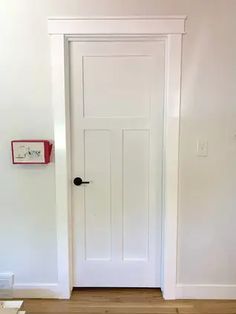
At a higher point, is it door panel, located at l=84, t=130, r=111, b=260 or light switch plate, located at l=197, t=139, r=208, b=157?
light switch plate, located at l=197, t=139, r=208, b=157

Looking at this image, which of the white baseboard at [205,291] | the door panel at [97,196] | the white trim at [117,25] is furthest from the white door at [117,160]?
the white baseboard at [205,291]

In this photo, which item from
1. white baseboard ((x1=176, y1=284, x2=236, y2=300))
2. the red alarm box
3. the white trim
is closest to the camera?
the white trim

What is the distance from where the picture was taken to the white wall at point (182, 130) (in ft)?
7.55

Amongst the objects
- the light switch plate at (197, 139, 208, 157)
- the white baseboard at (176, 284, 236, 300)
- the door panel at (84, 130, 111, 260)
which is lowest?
the white baseboard at (176, 284, 236, 300)

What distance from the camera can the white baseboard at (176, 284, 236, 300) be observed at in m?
2.54

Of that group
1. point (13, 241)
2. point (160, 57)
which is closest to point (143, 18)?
point (160, 57)

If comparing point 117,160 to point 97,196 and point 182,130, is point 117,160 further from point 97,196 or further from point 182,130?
point 182,130

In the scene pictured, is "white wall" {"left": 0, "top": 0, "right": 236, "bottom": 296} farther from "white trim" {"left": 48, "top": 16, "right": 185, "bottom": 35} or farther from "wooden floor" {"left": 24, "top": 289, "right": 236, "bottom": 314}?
"wooden floor" {"left": 24, "top": 289, "right": 236, "bottom": 314}

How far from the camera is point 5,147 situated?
2.45 meters

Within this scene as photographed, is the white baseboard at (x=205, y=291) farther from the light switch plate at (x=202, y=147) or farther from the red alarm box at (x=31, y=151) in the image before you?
the red alarm box at (x=31, y=151)

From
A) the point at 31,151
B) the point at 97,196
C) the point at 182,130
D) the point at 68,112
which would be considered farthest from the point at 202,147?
the point at 31,151

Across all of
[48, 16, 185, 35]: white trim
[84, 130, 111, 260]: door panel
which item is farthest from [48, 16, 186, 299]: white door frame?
[84, 130, 111, 260]: door panel

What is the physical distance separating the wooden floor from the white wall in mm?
173

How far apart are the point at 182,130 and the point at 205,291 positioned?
131cm
